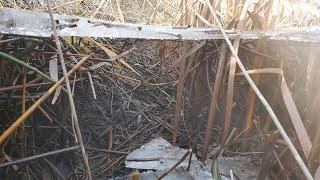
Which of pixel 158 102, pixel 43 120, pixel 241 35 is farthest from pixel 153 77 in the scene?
pixel 241 35

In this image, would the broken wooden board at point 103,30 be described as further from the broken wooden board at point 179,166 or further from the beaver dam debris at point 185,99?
the broken wooden board at point 179,166

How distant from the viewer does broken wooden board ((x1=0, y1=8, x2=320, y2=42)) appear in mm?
1098

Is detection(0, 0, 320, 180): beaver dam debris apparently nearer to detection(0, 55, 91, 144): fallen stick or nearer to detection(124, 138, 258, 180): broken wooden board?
detection(124, 138, 258, 180): broken wooden board

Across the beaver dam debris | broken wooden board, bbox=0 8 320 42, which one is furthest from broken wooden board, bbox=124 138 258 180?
broken wooden board, bbox=0 8 320 42

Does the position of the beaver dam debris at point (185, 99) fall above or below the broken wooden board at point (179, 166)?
above

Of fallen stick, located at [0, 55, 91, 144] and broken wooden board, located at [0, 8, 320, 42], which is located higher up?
broken wooden board, located at [0, 8, 320, 42]

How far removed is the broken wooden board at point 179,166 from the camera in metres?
1.54

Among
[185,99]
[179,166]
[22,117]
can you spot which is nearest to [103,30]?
[22,117]

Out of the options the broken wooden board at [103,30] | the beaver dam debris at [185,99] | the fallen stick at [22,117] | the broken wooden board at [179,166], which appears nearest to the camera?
the fallen stick at [22,117]

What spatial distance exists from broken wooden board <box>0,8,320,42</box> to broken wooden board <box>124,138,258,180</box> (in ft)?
1.89

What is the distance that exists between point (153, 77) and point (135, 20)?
4.78ft

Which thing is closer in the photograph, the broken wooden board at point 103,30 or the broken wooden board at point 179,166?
the broken wooden board at point 103,30

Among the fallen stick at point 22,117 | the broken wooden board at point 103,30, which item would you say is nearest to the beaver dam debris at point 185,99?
the broken wooden board at point 103,30

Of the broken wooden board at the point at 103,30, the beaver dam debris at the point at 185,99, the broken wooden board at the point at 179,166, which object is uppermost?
the broken wooden board at the point at 103,30
